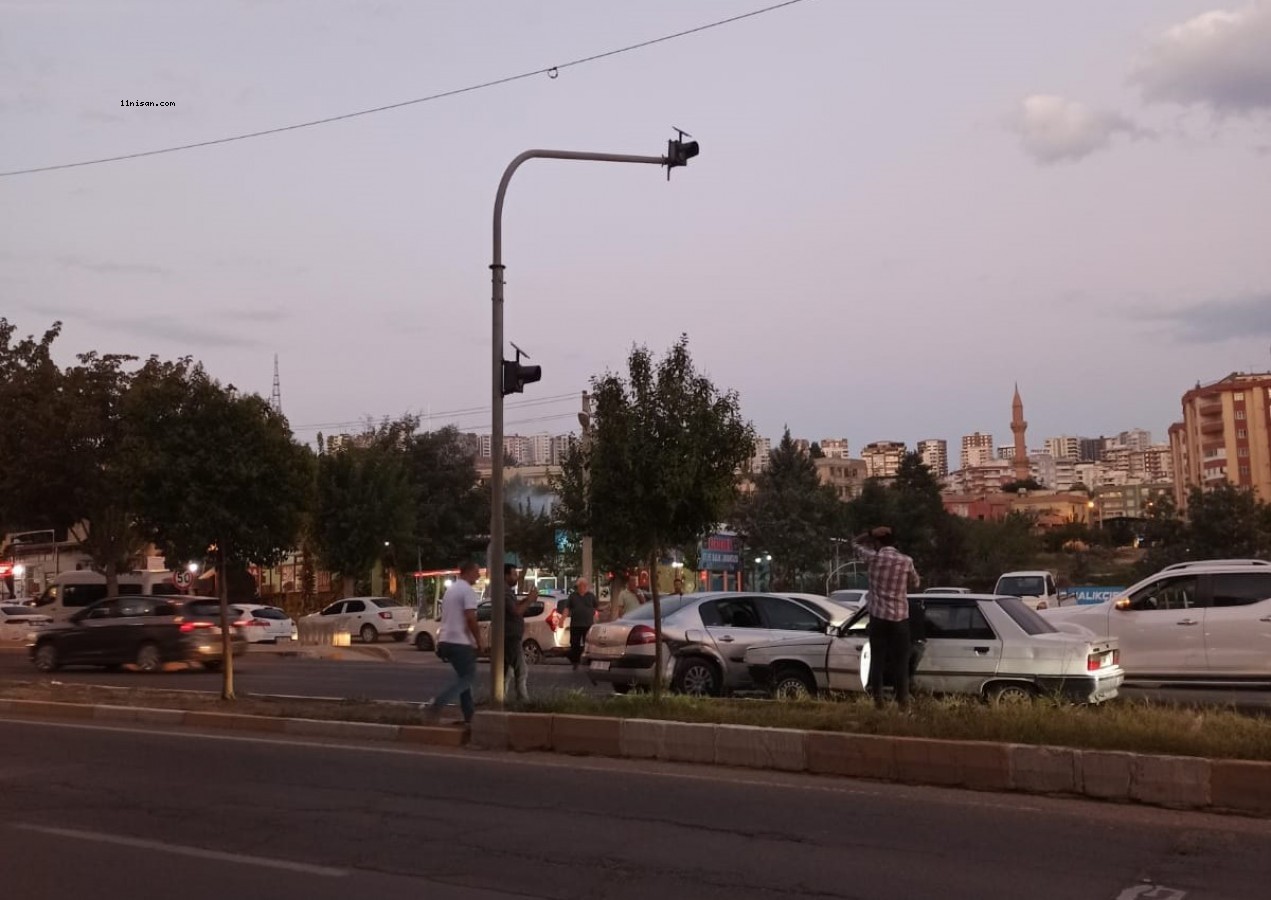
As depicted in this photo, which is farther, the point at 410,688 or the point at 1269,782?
the point at 410,688

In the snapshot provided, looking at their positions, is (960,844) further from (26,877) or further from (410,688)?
(410,688)

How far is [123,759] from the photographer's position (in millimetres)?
11992

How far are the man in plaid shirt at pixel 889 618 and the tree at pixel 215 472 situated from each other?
8.41 metres

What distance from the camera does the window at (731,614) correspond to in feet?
54.2

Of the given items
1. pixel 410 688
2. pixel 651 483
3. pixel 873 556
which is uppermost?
pixel 651 483

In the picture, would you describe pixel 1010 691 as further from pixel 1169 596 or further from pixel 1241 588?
pixel 1241 588

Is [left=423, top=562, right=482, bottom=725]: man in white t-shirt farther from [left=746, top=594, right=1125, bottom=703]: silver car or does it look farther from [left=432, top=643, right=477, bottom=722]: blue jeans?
[left=746, top=594, right=1125, bottom=703]: silver car

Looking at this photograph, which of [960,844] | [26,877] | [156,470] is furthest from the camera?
[156,470]

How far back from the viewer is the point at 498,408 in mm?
13969

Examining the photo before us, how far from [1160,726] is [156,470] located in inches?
470

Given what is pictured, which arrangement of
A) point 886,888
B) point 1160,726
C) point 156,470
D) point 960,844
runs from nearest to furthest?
point 886,888 < point 960,844 < point 1160,726 < point 156,470

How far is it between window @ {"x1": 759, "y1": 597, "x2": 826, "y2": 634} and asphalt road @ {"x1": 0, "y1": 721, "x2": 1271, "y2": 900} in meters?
5.67

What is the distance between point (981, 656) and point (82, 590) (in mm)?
31336

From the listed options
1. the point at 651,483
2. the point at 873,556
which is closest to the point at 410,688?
the point at 651,483
